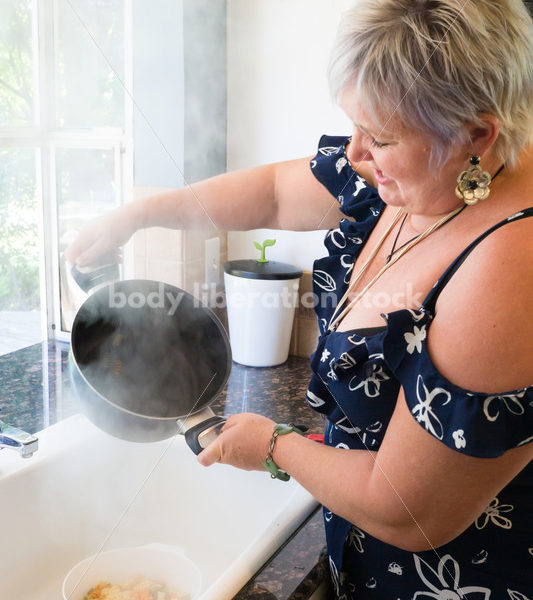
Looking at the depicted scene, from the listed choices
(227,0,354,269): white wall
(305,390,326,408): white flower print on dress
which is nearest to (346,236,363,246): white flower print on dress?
(305,390,326,408): white flower print on dress

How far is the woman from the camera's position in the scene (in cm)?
50

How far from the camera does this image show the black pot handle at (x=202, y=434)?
657 millimetres

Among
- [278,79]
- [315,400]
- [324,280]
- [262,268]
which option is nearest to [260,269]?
[262,268]

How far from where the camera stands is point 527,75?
1.71ft

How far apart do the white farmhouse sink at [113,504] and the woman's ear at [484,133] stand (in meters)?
0.53

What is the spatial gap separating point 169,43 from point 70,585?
32.0 inches

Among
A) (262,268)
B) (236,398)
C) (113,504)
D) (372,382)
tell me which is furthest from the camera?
(262,268)

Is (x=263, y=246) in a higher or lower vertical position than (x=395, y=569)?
higher

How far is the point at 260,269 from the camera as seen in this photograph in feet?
4.23

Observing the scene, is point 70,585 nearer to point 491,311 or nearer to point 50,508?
point 50,508

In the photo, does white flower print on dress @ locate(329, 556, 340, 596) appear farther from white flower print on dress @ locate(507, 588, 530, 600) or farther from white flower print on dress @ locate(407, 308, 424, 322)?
white flower print on dress @ locate(407, 308, 424, 322)

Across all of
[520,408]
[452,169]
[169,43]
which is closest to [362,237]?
[452,169]

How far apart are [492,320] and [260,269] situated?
0.84 m

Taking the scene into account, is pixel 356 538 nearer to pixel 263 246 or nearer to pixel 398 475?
pixel 398 475
